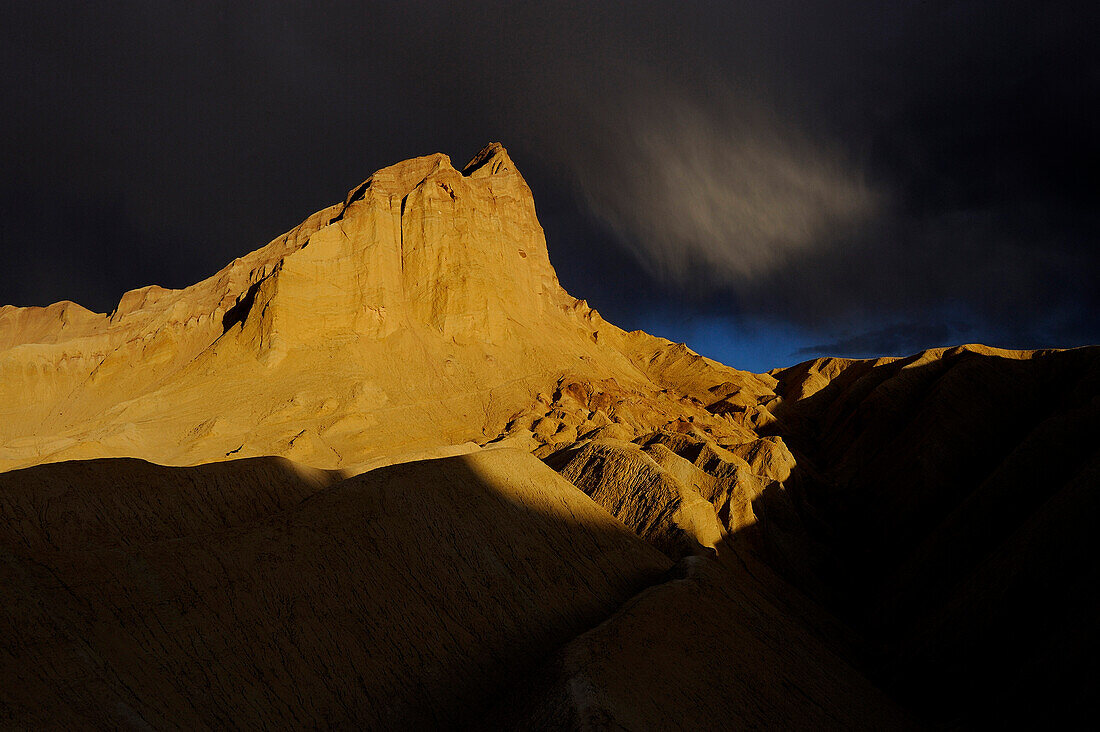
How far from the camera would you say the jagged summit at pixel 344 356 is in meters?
33.8

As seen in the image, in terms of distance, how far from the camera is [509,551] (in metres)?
14.7

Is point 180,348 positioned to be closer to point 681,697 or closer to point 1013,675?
point 681,697

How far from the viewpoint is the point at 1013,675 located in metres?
12.3

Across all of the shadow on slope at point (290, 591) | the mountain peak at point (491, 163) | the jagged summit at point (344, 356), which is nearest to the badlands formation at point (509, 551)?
the shadow on slope at point (290, 591)

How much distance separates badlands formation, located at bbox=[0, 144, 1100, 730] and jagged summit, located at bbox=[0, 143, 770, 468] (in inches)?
13.3

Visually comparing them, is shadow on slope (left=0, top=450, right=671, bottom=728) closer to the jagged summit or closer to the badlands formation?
the badlands formation

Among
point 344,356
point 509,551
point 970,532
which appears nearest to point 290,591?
point 509,551

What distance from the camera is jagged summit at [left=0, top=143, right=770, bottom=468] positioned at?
111 feet

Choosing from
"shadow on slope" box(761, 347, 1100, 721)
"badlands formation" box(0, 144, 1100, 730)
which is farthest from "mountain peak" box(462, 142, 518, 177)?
"shadow on slope" box(761, 347, 1100, 721)

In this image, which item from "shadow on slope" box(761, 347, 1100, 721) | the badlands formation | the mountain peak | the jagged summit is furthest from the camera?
the mountain peak

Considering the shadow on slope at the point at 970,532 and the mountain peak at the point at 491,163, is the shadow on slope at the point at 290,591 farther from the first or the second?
the mountain peak at the point at 491,163

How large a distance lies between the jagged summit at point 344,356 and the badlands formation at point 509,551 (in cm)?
34

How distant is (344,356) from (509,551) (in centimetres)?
2994

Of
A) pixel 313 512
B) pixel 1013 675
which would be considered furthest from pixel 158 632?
pixel 1013 675
